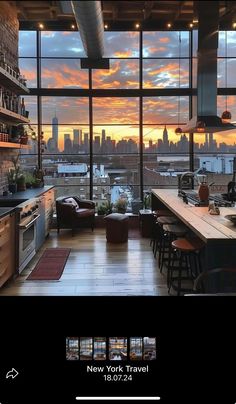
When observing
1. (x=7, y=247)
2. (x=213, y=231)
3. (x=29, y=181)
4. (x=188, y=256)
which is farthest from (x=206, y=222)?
(x=29, y=181)

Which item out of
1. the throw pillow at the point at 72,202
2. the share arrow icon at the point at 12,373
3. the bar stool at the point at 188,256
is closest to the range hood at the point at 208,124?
the bar stool at the point at 188,256

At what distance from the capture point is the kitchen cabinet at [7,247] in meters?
3.61

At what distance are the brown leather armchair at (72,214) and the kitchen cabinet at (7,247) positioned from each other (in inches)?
108

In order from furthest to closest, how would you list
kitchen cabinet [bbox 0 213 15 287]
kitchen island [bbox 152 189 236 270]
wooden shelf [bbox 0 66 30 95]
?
wooden shelf [bbox 0 66 30 95], kitchen cabinet [bbox 0 213 15 287], kitchen island [bbox 152 189 236 270]

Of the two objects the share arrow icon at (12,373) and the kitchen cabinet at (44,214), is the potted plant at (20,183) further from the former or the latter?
the share arrow icon at (12,373)

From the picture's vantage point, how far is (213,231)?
2664mm

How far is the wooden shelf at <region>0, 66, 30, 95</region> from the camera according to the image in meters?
4.51

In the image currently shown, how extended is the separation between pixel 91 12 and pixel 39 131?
275 inches

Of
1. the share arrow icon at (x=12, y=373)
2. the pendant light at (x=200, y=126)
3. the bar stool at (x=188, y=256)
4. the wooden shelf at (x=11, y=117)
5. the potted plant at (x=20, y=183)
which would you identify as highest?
the wooden shelf at (x=11, y=117)

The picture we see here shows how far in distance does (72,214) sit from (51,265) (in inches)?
83.3

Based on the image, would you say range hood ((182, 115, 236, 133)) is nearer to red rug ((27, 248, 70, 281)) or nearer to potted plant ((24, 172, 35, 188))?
red rug ((27, 248, 70, 281))

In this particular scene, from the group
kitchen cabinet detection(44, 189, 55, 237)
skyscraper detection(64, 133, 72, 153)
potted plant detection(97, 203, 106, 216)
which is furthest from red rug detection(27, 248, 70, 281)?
skyscraper detection(64, 133, 72, 153)

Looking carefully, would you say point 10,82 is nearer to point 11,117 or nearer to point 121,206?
point 11,117

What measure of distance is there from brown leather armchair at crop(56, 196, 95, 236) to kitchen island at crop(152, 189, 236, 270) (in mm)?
2820
